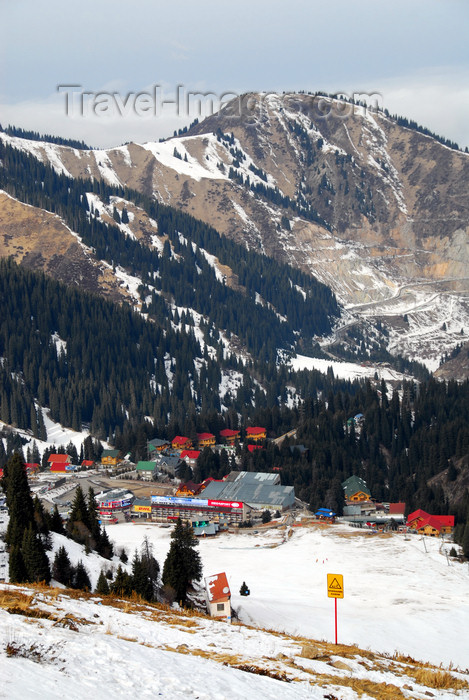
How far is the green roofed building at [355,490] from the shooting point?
122750 millimetres

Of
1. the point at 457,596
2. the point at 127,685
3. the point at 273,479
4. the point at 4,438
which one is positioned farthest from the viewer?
the point at 4,438

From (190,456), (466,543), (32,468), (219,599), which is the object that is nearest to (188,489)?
(190,456)

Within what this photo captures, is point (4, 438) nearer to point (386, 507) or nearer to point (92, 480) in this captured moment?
point (92, 480)

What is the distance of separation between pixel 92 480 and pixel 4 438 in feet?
119

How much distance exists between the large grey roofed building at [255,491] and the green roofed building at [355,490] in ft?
30.3

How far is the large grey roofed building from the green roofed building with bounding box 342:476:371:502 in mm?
9228

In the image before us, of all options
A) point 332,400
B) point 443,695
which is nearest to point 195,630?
point 443,695

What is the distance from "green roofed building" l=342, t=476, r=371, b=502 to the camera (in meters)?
123

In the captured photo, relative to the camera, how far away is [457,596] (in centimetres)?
6894

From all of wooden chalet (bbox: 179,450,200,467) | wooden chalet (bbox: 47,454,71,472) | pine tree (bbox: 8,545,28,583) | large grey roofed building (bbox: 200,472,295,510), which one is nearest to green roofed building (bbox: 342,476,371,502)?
large grey roofed building (bbox: 200,472,295,510)

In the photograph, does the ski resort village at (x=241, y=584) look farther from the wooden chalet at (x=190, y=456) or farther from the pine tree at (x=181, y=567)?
the wooden chalet at (x=190, y=456)

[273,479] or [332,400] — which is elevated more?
[332,400]

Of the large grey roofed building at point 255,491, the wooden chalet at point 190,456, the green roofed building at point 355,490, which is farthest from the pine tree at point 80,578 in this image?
the wooden chalet at point 190,456

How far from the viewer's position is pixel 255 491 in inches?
4776
